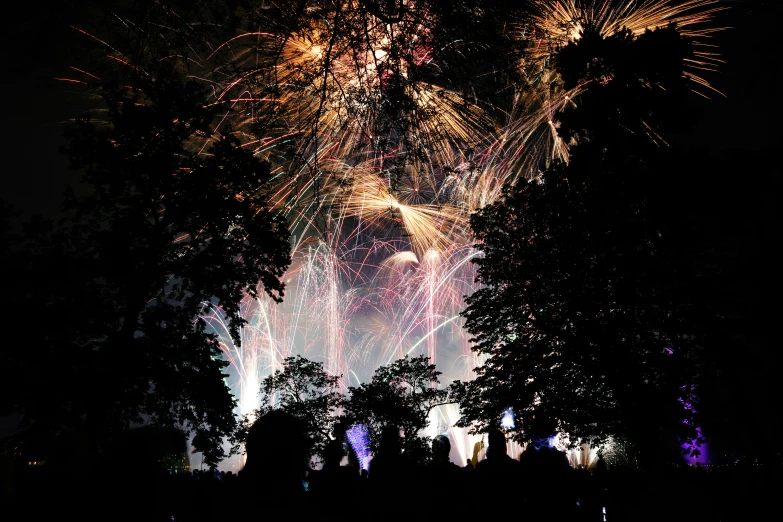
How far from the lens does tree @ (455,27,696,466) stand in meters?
14.9

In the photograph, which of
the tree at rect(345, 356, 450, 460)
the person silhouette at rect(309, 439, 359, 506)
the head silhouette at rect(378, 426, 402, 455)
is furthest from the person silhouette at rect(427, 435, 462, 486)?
the tree at rect(345, 356, 450, 460)

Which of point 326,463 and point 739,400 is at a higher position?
point 739,400

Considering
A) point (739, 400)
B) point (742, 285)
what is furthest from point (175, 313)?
point (742, 285)

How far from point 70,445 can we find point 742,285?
24.7m

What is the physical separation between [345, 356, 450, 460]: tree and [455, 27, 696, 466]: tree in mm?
8543

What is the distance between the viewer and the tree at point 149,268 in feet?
38.5

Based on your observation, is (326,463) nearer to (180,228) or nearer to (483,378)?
(180,228)

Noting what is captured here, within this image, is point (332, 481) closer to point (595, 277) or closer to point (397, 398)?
point (595, 277)

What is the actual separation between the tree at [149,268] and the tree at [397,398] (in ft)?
41.4

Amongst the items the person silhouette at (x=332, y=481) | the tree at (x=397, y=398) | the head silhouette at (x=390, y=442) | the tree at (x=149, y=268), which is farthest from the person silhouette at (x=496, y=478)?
the tree at (x=397, y=398)

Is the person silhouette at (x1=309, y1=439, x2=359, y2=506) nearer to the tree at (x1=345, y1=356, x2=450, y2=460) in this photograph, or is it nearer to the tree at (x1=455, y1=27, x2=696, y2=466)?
the tree at (x1=455, y1=27, x2=696, y2=466)

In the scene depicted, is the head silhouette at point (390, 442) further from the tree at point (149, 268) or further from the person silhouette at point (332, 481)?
the tree at point (149, 268)

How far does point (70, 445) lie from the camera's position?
409cm

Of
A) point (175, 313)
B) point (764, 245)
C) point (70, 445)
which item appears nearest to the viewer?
point (70, 445)
